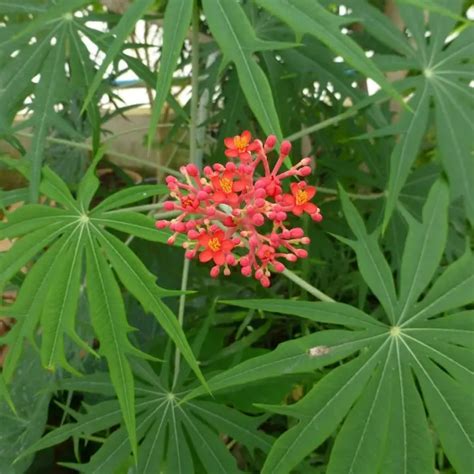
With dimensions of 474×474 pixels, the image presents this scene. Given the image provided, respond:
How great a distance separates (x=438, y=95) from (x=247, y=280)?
41 centimetres

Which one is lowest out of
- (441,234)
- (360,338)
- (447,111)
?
(360,338)

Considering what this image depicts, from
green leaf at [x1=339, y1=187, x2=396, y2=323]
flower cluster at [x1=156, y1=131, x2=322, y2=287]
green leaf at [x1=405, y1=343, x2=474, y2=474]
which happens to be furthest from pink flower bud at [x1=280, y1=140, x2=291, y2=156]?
green leaf at [x1=405, y1=343, x2=474, y2=474]

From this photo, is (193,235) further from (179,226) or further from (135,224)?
(135,224)

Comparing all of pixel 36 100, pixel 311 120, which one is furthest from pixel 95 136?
pixel 311 120

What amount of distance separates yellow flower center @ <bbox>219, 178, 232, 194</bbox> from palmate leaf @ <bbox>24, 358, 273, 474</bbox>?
272mm

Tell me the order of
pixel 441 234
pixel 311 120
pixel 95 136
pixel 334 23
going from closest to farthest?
1. pixel 334 23
2. pixel 441 234
3. pixel 95 136
4. pixel 311 120

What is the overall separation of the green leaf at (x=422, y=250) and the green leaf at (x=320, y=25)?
15 cm

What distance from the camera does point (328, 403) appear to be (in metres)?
0.55

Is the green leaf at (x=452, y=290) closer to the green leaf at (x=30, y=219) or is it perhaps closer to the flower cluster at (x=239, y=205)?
the flower cluster at (x=239, y=205)

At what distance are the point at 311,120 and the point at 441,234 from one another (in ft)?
1.16

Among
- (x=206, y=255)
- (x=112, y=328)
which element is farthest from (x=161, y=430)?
(x=206, y=255)

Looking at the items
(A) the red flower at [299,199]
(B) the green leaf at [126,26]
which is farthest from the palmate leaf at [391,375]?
(B) the green leaf at [126,26]

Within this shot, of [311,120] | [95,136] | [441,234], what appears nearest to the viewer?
[441,234]

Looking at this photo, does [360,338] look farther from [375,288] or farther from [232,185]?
[232,185]
